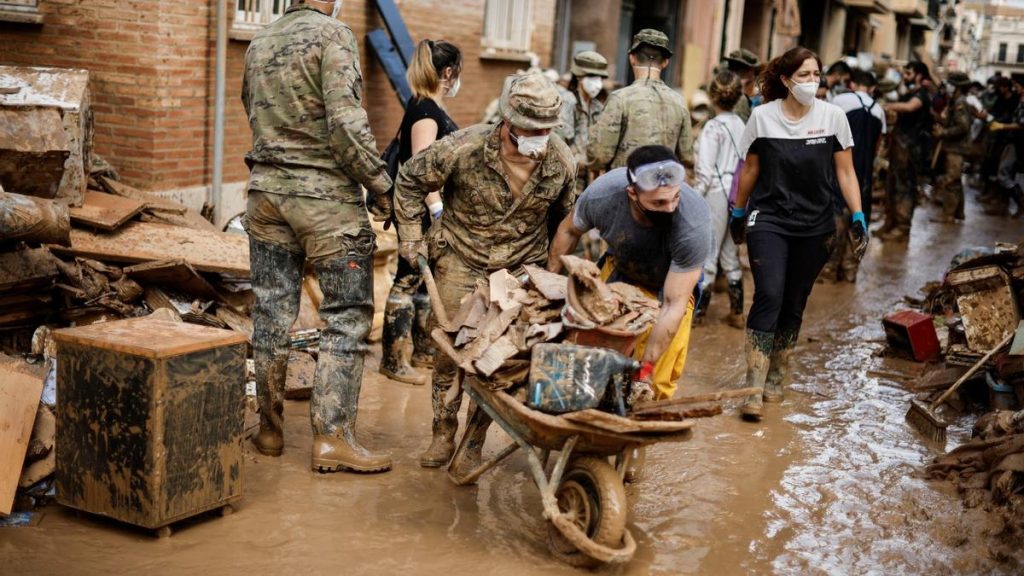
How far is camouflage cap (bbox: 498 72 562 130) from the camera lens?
4.93 m

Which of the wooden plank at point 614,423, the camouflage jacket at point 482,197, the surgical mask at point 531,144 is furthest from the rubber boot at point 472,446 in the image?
the surgical mask at point 531,144

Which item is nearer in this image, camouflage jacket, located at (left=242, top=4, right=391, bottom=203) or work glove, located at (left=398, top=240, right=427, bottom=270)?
camouflage jacket, located at (left=242, top=4, right=391, bottom=203)

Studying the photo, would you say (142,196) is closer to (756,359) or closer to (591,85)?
(756,359)

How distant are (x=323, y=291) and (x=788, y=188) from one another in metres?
2.89

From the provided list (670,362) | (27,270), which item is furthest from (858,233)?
(27,270)

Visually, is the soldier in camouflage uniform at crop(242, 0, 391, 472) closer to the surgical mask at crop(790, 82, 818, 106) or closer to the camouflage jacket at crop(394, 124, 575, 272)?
the camouflage jacket at crop(394, 124, 575, 272)

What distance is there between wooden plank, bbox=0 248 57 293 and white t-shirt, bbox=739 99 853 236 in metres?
3.95

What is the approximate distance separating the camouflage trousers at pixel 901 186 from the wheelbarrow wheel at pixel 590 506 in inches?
414

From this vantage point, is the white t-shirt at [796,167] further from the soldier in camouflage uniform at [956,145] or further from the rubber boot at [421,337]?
the soldier in camouflage uniform at [956,145]

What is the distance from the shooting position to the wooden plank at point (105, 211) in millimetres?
6707

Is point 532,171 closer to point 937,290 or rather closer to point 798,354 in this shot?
point 798,354

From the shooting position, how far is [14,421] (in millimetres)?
4754

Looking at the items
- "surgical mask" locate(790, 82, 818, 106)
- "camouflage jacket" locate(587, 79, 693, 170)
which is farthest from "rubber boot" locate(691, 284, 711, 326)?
"surgical mask" locate(790, 82, 818, 106)

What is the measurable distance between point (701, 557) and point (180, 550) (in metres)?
2.11
